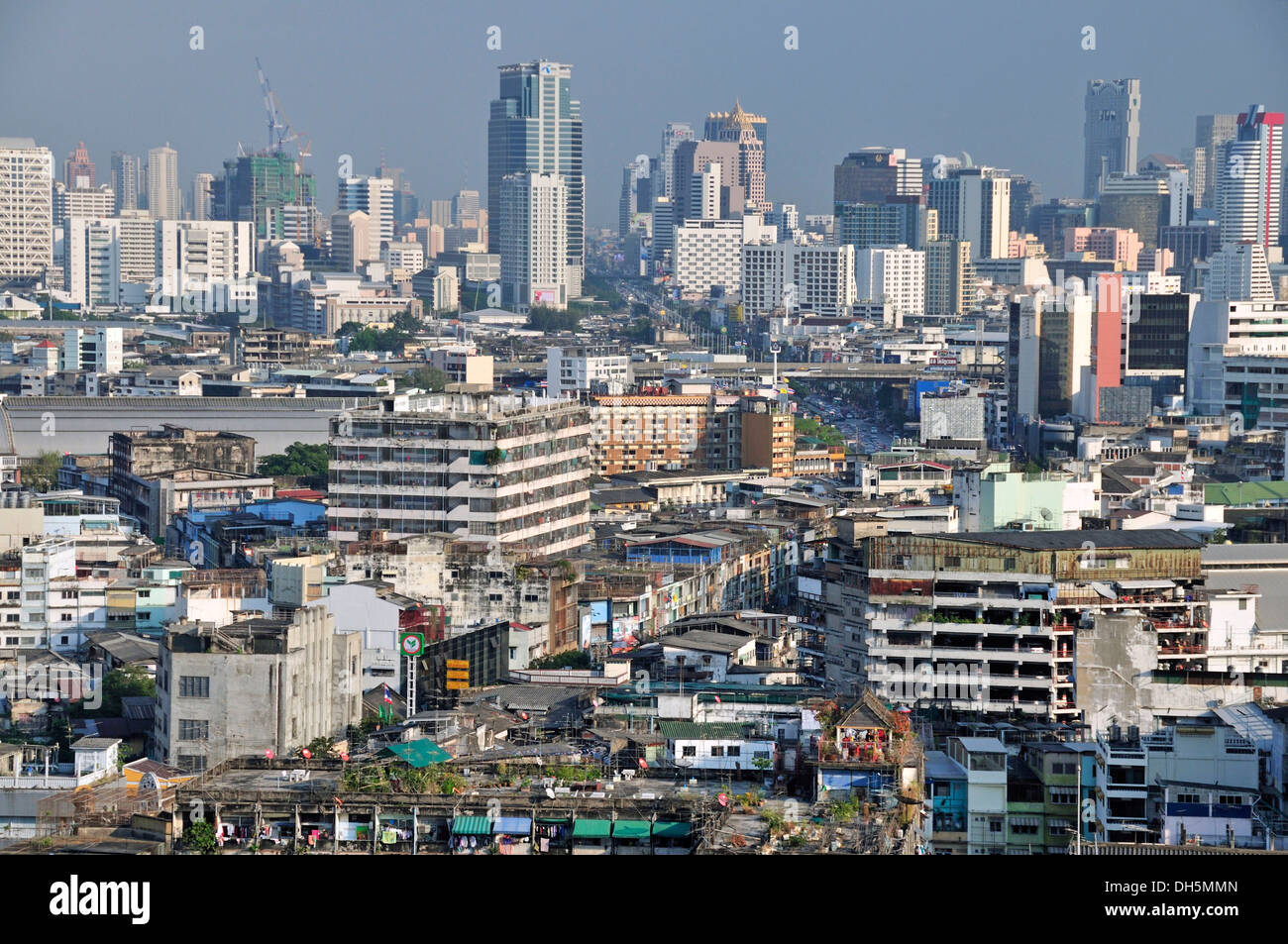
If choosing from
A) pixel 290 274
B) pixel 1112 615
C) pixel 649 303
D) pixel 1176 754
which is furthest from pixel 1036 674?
pixel 649 303

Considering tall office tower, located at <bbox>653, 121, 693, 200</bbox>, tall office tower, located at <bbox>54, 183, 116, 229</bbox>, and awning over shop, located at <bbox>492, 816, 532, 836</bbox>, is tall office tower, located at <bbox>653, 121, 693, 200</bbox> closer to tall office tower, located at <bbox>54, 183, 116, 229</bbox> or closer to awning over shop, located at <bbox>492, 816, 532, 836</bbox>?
tall office tower, located at <bbox>54, 183, 116, 229</bbox>

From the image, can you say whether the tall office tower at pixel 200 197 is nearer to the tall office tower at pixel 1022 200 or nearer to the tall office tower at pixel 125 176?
the tall office tower at pixel 125 176

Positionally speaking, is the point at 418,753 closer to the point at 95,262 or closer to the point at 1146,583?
the point at 1146,583

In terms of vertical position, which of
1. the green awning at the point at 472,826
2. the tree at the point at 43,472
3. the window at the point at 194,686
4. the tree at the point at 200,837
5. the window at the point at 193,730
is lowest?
the window at the point at 193,730

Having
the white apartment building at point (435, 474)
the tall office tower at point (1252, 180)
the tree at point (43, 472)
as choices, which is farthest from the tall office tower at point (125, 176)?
the white apartment building at point (435, 474)

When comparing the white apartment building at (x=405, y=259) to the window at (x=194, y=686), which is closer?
the window at (x=194, y=686)

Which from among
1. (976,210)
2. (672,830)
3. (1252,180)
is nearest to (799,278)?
(976,210)
